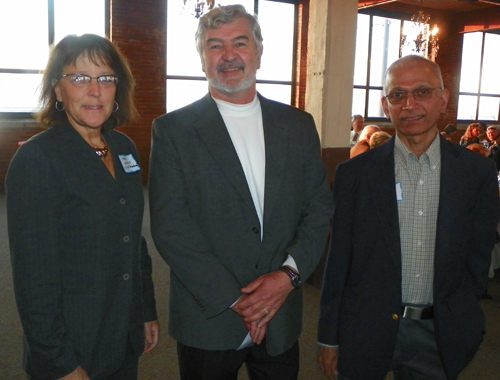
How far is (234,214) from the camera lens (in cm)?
155

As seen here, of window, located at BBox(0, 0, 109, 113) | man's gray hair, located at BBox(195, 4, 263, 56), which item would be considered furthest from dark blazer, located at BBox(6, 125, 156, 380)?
window, located at BBox(0, 0, 109, 113)

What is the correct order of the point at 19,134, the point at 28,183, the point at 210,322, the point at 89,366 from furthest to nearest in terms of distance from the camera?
the point at 19,134 < the point at 210,322 < the point at 89,366 < the point at 28,183

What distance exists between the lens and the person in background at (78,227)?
1.25m

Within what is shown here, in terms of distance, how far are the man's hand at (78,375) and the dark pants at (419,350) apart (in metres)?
0.86

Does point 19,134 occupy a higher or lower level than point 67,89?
lower

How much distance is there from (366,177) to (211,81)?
619 mm

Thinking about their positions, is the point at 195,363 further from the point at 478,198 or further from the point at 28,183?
the point at 478,198

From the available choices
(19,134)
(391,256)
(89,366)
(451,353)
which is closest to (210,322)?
(89,366)

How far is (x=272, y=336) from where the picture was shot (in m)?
1.62

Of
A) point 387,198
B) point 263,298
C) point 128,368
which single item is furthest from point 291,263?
point 128,368

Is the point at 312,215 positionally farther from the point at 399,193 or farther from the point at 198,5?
the point at 198,5

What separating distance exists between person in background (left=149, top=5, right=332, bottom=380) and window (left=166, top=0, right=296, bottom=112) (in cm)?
852

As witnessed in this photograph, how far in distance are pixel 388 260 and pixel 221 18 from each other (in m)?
0.98

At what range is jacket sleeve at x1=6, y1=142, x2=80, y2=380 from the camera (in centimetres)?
125
